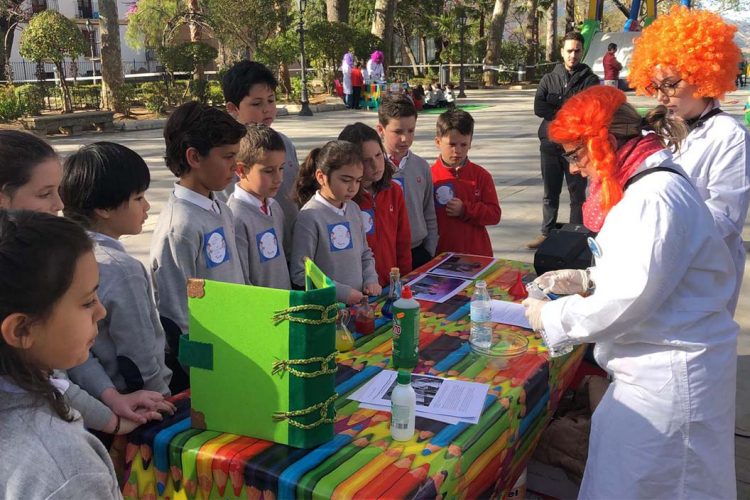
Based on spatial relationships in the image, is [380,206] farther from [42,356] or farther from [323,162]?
[42,356]

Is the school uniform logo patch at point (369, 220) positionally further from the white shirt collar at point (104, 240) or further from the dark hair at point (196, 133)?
the white shirt collar at point (104, 240)

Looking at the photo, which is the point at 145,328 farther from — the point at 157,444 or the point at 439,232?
the point at 439,232

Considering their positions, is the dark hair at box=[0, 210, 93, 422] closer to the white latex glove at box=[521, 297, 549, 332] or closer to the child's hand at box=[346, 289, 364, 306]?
the white latex glove at box=[521, 297, 549, 332]

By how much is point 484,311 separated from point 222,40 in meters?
24.0

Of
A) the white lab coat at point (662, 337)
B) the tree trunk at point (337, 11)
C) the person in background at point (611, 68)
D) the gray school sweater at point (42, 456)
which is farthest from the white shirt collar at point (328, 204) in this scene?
the tree trunk at point (337, 11)

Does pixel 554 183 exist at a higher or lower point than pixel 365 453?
higher

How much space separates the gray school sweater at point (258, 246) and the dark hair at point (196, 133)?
356 millimetres

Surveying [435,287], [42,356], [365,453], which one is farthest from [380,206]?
[42,356]

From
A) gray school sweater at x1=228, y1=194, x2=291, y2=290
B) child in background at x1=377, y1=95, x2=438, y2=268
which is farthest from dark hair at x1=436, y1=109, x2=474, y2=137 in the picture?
gray school sweater at x1=228, y1=194, x2=291, y2=290

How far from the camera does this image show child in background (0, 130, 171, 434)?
1.95 meters

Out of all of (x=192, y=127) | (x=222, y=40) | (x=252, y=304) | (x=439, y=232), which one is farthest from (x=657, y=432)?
(x=222, y=40)

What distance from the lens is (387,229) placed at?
3.73 meters

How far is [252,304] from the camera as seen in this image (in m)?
1.82

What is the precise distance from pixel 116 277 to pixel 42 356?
75 cm
